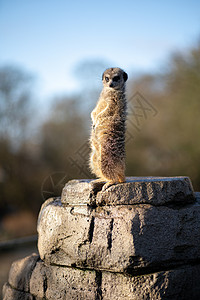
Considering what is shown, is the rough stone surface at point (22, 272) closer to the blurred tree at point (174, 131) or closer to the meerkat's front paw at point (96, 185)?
the meerkat's front paw at point (96, 185)

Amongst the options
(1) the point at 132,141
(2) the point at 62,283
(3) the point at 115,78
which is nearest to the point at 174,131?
(1) the point at 132,141

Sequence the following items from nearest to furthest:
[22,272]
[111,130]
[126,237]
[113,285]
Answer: [126,237], [113,285], [111,130], [22,272]

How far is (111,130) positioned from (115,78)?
0.59 metres

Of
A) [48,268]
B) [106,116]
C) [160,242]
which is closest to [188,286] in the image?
[160,242]

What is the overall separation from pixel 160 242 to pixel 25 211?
10.5 meters

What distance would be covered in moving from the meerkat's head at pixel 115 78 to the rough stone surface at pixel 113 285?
2009 mm

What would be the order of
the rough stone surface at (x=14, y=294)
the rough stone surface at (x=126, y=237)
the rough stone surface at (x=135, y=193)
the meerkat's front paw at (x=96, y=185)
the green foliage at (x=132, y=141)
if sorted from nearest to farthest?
the rough stone surface at (x=126, y=237)
the rough stone surface at (x=135, y=193)
the meerkat's front paw at (x=96, y=185)
the rough stone surface at (x=14, y=294)
the green foliage at (x=132, y=141)

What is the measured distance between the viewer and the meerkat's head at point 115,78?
3631mm

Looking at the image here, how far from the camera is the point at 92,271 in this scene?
342cm

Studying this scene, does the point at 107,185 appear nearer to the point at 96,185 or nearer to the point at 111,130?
the point at 96,185

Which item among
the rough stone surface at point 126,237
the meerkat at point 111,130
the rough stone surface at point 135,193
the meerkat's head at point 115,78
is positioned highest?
the meerkat's head at point 115,78

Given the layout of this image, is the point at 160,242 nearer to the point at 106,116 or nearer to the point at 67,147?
the point at 106,116

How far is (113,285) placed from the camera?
329 centimetres

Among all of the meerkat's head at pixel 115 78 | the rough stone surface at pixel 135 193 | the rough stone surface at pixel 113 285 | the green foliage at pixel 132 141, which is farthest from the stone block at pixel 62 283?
the green foliage at pixel 132 141
